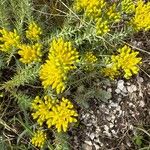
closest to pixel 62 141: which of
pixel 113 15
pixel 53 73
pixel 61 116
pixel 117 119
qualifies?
pixel 61 116

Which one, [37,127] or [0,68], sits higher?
[0,68]

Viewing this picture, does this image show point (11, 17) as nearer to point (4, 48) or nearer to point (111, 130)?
point (4, 48)

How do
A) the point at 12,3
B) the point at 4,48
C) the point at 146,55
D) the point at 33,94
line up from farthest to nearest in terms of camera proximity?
the point at 146,55, the point at 33,94, the point at 12,3, the point at 4,48

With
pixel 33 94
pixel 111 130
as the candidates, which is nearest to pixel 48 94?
pixel 33 94

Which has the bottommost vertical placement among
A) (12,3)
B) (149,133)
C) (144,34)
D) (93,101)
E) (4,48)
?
(149,133)

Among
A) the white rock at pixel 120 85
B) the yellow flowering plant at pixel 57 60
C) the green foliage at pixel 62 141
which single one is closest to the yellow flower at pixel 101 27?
the yellow flowering plant at pixel 57 60

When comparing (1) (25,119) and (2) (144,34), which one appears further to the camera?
(2) (144,34)

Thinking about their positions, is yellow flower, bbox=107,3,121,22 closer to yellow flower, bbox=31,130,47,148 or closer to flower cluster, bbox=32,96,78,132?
flower cluster, bbox=32,96,78,132

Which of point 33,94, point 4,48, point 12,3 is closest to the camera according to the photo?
point 4,48
